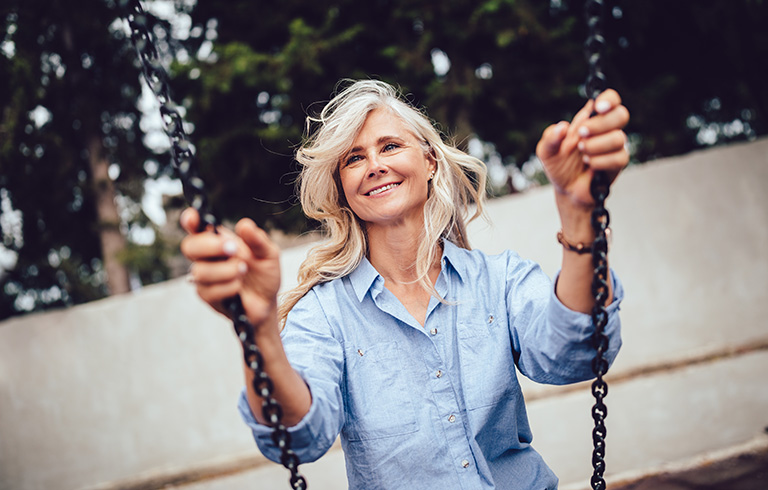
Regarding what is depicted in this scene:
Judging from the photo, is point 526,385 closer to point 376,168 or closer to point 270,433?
point 376,168

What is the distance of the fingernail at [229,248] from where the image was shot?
994mm

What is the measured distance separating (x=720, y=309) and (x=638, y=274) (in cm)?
83

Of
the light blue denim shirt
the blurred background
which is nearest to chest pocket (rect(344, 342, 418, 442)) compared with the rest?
the light blue denim shirt

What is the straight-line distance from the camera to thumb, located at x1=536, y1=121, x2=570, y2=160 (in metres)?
1.08

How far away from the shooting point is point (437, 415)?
1527 mm

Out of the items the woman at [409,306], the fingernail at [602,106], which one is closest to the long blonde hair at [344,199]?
the woman at [409,306]

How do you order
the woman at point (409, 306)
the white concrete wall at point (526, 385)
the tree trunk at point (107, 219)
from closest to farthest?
the woman at point (409, 306) → the white concrete wall at point (526, 385) → the tree trunk at point (107, 219)

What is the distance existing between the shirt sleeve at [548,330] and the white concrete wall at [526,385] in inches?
111

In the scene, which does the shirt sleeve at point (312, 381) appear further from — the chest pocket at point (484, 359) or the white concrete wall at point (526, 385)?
the white concrete wall at point (526, 385)

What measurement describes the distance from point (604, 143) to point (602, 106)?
0.07 meters

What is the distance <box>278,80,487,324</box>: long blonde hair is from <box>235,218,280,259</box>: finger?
0.75 m

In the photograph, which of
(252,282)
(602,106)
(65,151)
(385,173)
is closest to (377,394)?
(252,282)

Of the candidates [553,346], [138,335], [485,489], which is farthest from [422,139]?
[138,335]

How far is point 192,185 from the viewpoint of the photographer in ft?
3.37
